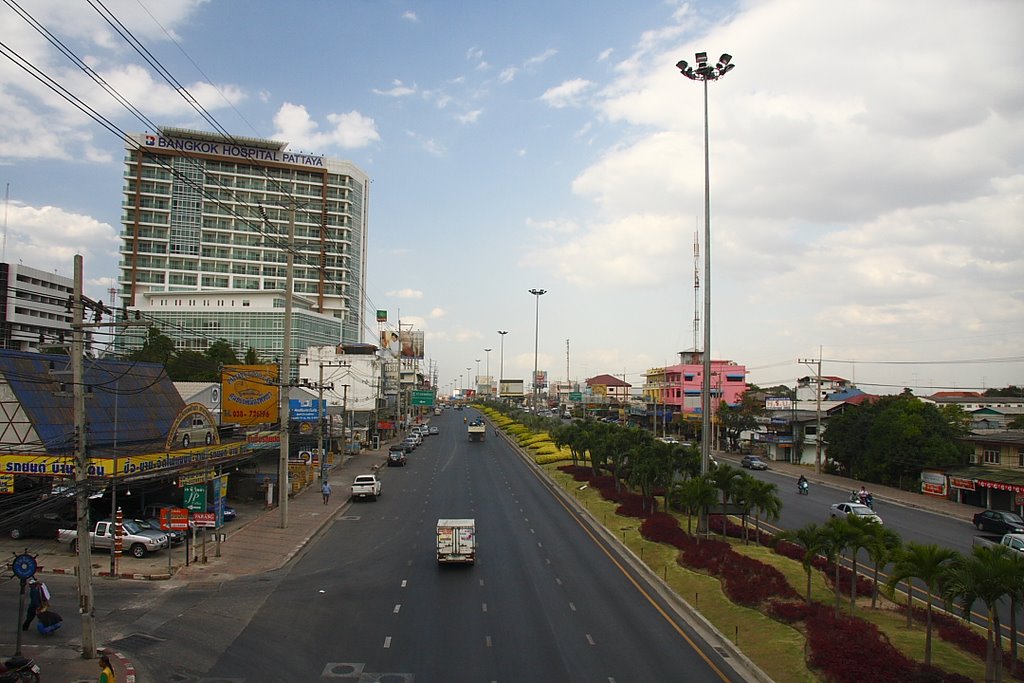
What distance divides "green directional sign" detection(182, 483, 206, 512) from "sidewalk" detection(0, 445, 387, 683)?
5.53 ft

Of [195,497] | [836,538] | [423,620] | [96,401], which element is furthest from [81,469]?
[96,401]

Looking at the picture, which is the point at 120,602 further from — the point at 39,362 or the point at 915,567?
the point at 915,567

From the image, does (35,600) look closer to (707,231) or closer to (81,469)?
(81,469)

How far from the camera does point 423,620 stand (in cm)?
2162

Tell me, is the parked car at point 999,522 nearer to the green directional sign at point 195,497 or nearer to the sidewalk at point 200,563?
the sidewalk at point 200,563

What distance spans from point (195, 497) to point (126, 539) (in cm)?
395

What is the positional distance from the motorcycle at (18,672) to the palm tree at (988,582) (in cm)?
2097

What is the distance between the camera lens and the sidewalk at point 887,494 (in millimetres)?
46000

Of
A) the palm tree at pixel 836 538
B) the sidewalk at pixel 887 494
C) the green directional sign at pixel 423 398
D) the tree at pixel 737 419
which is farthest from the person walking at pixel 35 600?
the green directional sign at pixel 423 398

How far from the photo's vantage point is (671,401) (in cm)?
12200

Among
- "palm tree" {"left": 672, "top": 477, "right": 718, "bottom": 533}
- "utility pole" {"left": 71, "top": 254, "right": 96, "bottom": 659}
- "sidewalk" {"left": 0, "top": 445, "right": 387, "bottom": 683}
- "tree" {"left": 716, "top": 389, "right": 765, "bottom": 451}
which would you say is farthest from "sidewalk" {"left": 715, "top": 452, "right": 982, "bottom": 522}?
"utility pole" {"left": 71, "top": 254, "right": 96, "bottom": 659}

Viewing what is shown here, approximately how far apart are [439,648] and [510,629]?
8.73ft

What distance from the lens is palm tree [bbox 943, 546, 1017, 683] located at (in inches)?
590

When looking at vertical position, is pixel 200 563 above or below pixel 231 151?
below
